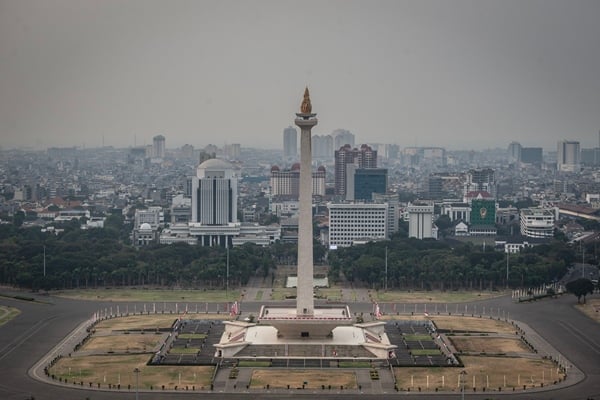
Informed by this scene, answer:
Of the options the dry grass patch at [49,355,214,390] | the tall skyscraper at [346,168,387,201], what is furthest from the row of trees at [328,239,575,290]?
the tall skyscraper at [346,168,387,201]

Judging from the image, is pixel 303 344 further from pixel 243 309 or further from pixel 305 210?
pixel 243 309

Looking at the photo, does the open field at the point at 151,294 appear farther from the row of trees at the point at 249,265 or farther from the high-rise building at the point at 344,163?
the high-rise building at the point at 344,163

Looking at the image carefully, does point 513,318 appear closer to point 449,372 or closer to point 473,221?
point 449,372

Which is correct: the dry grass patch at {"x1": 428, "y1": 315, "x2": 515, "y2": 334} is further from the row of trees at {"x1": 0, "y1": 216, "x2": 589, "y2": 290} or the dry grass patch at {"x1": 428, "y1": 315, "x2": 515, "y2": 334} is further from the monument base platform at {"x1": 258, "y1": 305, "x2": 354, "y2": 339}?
the row of trees at {"x1": 0, "y1": 216, "x2": 589, "y2": 290}

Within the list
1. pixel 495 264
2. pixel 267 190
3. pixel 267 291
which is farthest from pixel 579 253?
pixel 267 190

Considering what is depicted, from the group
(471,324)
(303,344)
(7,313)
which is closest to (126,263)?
(7,313)

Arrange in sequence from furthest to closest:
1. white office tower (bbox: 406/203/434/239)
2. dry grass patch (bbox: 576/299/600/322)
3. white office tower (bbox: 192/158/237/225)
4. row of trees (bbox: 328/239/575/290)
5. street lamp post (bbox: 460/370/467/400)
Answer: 1. white office tower (bbox: 406/203/434/239)
2. white office tower (bbox: 192/158/237/225)
3. row of trees (bbox: 328/239/575/290)
4. dry grass patch (bbox: 576/299/600/322)
5. street lamp post (bbox: 460/370/467/400)

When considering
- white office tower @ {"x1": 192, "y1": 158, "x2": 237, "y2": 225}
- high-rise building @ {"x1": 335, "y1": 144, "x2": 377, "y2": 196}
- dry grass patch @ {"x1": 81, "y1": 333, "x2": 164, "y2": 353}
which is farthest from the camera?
high-rise building @ {"x1": 335, "y1": 144, "x2": 377, "y2": 196}
